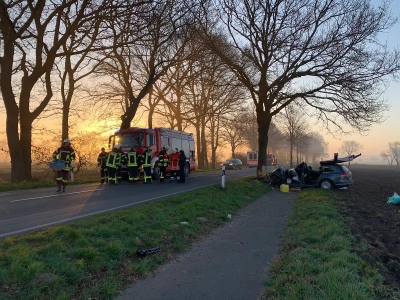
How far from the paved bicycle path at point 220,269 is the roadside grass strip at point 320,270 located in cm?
26

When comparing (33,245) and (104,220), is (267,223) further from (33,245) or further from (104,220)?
(33,245)

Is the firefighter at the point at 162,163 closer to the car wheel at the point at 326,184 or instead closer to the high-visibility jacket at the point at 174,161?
the high-visibility jacket at the point at 174,161

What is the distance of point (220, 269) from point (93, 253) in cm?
196

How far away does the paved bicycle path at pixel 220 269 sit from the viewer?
15.7 ft

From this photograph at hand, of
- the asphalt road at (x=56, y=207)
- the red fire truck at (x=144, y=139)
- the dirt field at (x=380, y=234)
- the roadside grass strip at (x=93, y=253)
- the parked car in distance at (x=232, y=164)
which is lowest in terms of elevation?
the dirt field at (x=380, y=234)

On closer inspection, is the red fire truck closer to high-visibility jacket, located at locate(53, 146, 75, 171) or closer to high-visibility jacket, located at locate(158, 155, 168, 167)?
high-visibility jacket, located at locate(158, 155, 168, 167)

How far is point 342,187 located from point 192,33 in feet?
36.2

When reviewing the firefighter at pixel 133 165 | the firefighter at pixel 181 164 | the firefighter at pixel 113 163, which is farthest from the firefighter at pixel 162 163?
the firefighter at pixel 113 163

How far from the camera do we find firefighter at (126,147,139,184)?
17438 millimetres

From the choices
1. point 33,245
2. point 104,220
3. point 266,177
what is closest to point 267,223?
point 104,220

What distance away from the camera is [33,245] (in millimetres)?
5660

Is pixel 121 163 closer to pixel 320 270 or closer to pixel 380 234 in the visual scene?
pixel 380 234

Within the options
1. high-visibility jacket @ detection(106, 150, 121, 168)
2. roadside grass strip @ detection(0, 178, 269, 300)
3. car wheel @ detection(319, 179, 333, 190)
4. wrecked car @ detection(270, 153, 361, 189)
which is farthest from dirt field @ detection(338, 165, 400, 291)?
high-visibility jacket @ detection(106, 150, 121, 168)

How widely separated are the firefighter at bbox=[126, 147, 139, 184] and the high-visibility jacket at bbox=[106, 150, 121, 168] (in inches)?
26.4
